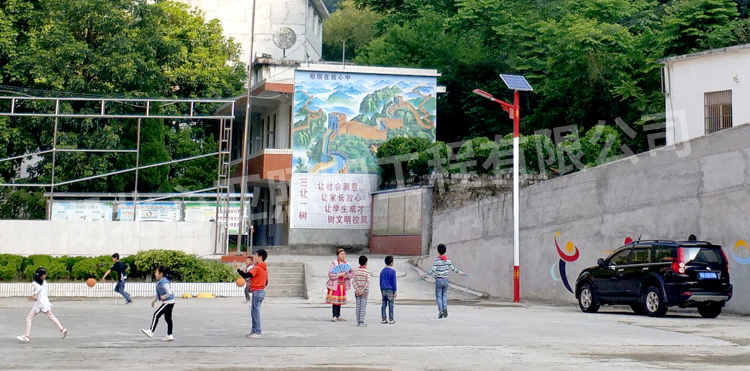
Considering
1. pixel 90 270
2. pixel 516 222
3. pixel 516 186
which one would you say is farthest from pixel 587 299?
pixel 90 270

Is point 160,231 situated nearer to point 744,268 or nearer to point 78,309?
point 78,309

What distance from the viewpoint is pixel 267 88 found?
3709 cm

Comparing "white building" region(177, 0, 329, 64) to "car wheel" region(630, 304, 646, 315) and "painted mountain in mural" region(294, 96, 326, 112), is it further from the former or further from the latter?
"car wheel" region(630, 304, 646, 315)

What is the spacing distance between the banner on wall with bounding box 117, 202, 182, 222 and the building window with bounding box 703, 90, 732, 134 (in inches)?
743

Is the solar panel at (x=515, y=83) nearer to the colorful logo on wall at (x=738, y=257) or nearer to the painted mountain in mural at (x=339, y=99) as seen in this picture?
the colorful logo on wall at (x=738, y=257)

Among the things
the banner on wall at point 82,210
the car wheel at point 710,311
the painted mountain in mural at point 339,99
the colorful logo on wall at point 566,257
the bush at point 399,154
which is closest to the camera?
the car wheel at point 710,311

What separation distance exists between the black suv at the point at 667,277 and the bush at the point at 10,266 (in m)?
17.0

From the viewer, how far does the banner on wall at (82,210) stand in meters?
32.6

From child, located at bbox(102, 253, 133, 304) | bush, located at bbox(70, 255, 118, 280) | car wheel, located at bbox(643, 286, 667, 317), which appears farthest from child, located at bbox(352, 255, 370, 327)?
bush, located at bbox(70, 255, 118, 280)

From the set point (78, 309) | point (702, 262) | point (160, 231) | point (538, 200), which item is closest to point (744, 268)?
point (702, 262)

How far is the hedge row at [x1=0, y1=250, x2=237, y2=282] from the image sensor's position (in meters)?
26.2

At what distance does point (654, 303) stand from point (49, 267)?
1740 cm

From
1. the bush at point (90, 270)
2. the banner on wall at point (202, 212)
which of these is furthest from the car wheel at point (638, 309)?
the banner on wall at point (202, 212)

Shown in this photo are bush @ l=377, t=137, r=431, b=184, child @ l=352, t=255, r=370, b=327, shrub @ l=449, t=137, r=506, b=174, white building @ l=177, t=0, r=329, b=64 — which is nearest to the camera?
child @ l=352, t=255, r=370, b=327
